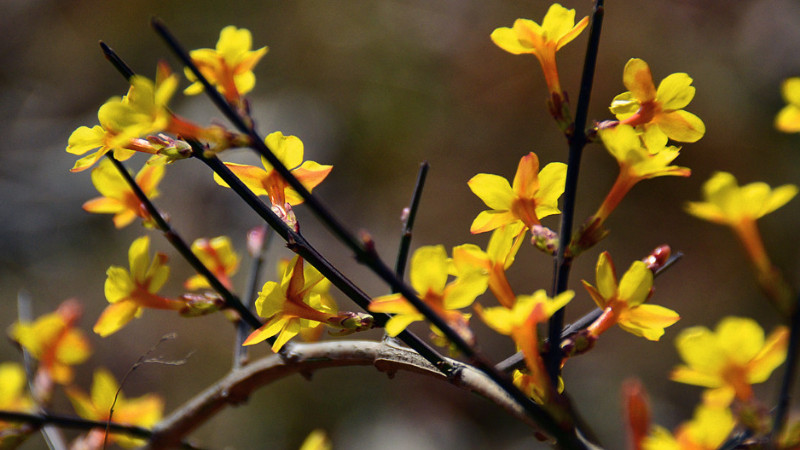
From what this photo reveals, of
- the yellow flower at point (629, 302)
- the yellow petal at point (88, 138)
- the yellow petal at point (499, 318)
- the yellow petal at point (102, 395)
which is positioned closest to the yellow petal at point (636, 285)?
the yellow flower at point (629, 302)

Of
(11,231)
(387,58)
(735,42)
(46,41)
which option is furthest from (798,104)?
(46,41)

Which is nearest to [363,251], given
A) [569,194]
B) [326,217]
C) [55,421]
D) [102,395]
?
[326,217]

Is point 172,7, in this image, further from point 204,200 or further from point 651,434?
point 651,434

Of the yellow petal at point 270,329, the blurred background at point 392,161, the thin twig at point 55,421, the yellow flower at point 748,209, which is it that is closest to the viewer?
the yellow flower at point 748,209

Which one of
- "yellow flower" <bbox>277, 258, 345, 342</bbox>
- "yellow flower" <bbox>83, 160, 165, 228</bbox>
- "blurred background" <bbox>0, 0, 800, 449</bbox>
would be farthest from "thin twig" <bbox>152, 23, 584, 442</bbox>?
"blurred background" <bbox>0, 0, 800, 449</bbox>

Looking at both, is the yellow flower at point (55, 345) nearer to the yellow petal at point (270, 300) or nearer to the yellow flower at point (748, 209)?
the yellow petal at point (270, 300)

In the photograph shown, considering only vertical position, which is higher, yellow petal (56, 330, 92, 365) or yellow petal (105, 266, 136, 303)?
yellow petal (105, 266, 136, 303)

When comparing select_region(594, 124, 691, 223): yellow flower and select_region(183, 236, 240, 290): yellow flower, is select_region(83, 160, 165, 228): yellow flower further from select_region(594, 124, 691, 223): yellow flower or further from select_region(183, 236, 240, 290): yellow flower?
select_region(594, 124, 691, 223): yellow flower
